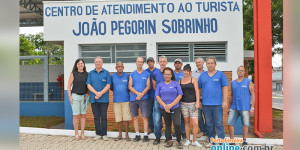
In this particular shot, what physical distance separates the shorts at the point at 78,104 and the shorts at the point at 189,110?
222 cm

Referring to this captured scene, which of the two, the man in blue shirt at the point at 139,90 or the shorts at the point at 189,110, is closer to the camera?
the shorts at the point at 189,110

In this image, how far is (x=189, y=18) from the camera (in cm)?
830

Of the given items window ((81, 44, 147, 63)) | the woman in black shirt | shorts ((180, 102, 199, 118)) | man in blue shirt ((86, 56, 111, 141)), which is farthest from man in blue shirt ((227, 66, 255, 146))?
window ((81, 44, 147, 63))

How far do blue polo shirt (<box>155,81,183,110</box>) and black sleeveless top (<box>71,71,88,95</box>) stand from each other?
69.0 inches

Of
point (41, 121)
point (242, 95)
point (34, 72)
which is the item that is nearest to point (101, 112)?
point (242, 95)

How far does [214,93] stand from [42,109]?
31.0ft

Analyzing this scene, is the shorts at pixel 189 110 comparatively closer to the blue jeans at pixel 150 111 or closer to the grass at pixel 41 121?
the blue jeans at pixel 150 111

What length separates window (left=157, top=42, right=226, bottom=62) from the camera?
28.2 ft

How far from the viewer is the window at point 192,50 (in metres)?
8.59

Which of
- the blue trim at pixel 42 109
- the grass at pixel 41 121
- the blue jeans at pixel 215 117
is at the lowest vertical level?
the grass at pixel 41 121

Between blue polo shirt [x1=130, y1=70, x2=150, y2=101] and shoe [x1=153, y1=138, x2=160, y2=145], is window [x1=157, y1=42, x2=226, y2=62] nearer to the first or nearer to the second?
blue polo shirt [x1=130, y1=70, x2=150, y2=101]

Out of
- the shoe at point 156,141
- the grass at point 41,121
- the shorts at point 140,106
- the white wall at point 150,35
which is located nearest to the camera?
the shoe at point 156,141

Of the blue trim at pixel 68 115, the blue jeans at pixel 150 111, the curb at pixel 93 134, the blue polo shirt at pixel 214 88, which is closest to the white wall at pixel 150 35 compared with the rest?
the blue trim at pixel 68 115
